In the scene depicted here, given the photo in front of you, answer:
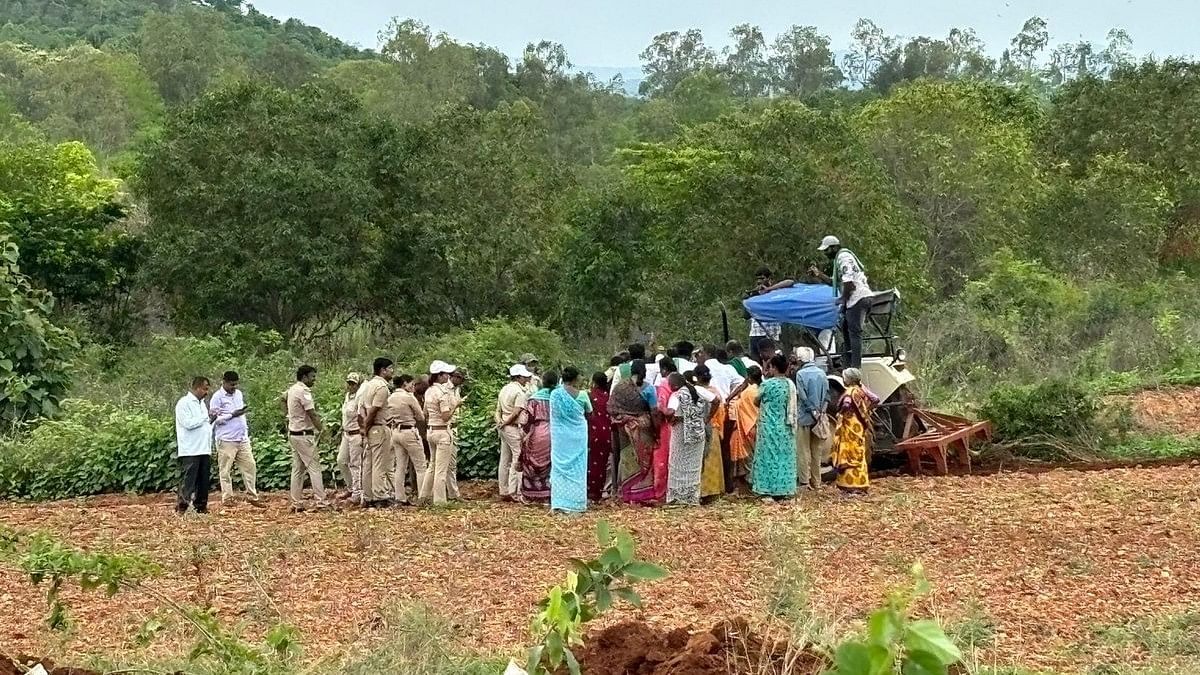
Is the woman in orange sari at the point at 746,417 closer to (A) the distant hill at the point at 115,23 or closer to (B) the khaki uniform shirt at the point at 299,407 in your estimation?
(B) the khaki uniform shirt at the point at 299,407

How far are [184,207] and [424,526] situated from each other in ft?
49.6

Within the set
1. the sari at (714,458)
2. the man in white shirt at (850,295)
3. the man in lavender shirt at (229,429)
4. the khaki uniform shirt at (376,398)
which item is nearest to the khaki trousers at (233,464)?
the man in lavender shirt at (229,429)

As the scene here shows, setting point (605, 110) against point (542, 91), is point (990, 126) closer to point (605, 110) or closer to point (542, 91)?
point (542, 91)

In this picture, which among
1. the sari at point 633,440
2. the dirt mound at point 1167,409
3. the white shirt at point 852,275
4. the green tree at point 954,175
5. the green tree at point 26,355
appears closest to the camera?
the sari at point 633,440

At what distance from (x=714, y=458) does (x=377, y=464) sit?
318 centimetres

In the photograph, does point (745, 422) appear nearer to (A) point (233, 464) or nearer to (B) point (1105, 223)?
(A) point (233, 464)

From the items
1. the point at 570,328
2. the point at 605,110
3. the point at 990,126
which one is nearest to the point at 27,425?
the point at 570,328

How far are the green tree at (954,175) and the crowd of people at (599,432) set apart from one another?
16096mm

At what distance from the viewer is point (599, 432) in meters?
13.9

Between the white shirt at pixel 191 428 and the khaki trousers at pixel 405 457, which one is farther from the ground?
the white shirt at pixel 191 428

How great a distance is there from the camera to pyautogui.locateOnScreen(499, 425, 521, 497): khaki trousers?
14016 mm

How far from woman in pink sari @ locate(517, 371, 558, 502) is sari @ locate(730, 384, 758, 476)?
1.71 m

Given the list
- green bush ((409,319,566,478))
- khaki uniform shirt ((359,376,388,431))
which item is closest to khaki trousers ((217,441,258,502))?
khaki uniform shirt ((359,376,388,431))

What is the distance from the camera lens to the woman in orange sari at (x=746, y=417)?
13422 mm
